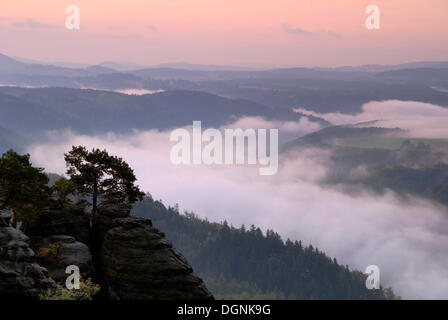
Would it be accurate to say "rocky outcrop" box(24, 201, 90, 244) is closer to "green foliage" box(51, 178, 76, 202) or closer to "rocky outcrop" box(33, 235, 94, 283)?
"green foliage" box(51, 178, 76, 202)

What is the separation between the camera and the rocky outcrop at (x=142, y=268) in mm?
58094

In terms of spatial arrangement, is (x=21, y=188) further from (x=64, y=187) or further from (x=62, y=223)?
(x=62, y=223)

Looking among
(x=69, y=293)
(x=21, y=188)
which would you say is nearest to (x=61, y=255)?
(x=21, y=188)

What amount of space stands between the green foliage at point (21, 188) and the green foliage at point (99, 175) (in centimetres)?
681

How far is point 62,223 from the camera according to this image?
60.8 metres

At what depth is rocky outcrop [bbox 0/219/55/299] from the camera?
142ft

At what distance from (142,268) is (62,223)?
11635mm

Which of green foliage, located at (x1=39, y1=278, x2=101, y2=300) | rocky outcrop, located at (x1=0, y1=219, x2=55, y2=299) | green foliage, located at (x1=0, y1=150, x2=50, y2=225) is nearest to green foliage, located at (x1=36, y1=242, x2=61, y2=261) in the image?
green foliage, located at (x1=0, y1=150, x2=50, y2=225)

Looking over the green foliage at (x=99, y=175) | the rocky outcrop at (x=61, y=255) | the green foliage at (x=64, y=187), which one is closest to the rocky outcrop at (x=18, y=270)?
the rocky outcrop at (x=61, y=255)

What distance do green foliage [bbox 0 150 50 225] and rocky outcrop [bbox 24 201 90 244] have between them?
10.6ft

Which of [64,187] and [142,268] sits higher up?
[64,187]

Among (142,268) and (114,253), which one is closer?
(142,268)
